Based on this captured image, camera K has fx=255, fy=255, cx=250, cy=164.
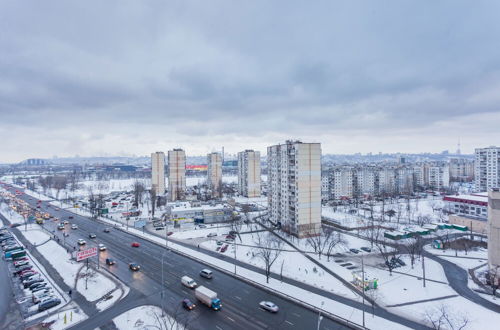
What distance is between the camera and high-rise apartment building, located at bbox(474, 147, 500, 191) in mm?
→ 85562

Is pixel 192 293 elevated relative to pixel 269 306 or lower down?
lower down

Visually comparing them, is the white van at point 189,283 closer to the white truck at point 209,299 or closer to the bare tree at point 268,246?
the white truck at point 209,299

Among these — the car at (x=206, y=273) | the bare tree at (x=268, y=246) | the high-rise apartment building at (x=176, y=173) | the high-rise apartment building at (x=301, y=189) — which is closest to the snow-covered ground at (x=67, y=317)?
the car at (x=206, y=273)

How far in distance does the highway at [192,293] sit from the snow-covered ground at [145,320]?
98 centimetres

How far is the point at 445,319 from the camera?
2405 cm

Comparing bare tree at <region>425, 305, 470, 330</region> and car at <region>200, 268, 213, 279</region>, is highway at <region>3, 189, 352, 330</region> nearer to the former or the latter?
car at <region>200, 268, 213, 279</region>

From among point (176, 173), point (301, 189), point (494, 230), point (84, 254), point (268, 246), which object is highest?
point (176, 173)

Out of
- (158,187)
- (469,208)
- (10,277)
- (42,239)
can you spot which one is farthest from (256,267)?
(158,187)

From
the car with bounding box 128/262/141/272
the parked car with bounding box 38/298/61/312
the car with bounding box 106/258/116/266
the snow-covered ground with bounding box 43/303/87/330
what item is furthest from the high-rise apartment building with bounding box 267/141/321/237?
the parked car with bounding box 38/298/61/312

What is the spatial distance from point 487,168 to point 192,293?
108 metres

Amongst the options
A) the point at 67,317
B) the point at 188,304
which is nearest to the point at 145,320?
the point at 188,304

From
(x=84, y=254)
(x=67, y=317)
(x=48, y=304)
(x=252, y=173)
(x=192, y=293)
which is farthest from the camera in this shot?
(x=252, y=173)

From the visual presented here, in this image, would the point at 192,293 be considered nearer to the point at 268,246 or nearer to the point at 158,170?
the point at 268,246

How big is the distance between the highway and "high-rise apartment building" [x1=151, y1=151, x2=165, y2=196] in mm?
60432
